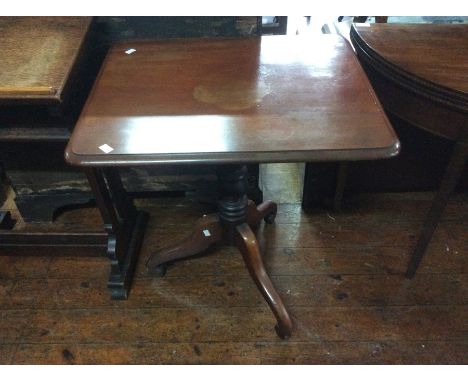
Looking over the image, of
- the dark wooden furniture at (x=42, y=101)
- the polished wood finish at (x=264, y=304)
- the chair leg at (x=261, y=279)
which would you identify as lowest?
the polished wood finish at (x=264, y=304)

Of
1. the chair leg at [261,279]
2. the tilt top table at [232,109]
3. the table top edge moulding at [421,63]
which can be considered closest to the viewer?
the tilt top table at [232,109]

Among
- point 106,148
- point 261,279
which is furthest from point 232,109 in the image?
point 261,279

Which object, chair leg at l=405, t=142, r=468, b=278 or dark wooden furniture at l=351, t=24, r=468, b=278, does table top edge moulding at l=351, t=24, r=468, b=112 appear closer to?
dark wooden furniture at l=351, t=24, r=468, b=278

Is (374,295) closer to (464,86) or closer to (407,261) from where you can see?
(407,261)

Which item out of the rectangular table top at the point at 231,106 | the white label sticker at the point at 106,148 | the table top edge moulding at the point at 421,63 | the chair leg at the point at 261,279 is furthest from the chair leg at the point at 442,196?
the white label sticker at the point at 106,148

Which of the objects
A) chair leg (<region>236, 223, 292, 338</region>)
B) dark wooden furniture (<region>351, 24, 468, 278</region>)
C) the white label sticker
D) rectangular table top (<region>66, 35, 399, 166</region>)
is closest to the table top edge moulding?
dark wooden furniture (<region>351, 24, 468, 278</region>)

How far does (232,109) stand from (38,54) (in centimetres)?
63

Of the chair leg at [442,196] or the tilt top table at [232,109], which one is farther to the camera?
the chair leg at [442,196]

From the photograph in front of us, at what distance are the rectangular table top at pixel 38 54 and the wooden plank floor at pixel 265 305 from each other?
2.47 ft

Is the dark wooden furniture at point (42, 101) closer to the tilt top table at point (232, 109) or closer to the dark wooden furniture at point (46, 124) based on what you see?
the dark wooden furniture at point (46, 124)

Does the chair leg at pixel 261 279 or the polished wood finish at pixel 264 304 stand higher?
the chair leg at pixel 261 279

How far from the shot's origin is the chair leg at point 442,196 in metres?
1.14

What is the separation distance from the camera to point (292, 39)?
1229 millimetres

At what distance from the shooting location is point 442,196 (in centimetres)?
128
